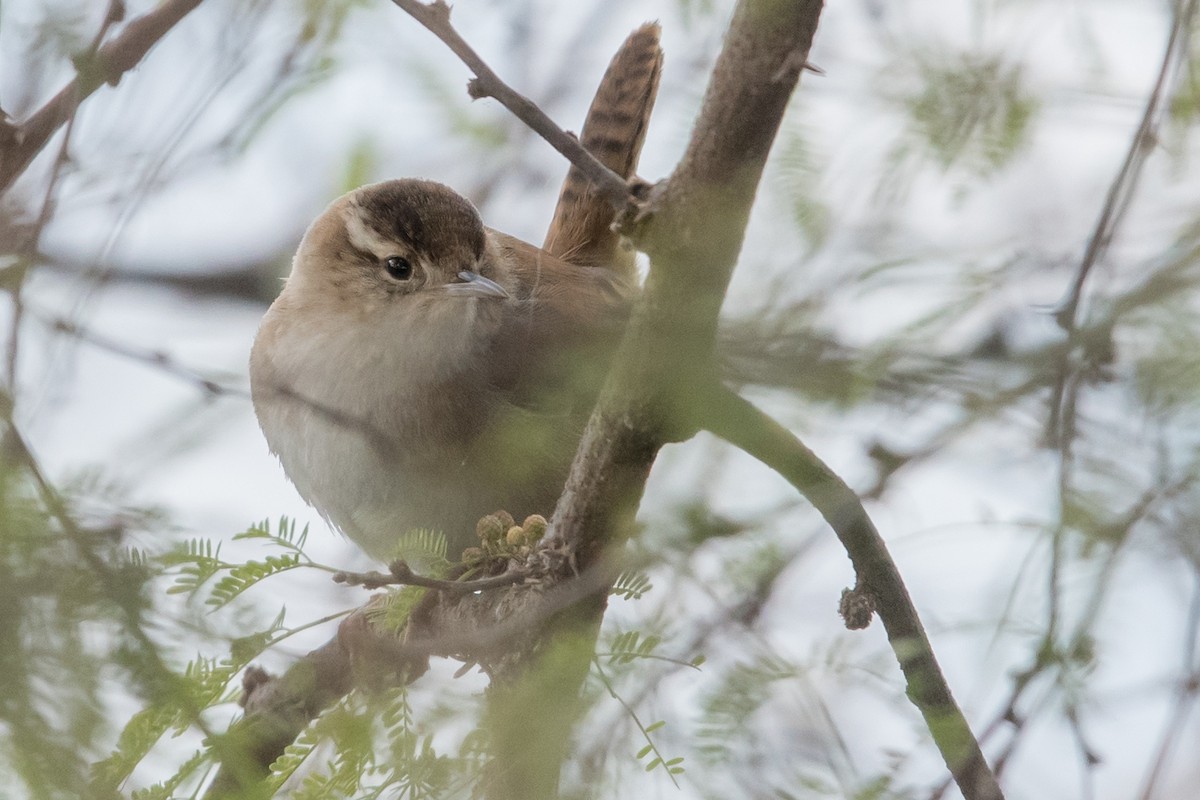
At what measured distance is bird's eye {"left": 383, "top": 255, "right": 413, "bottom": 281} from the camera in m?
4.42

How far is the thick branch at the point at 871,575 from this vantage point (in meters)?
2.22

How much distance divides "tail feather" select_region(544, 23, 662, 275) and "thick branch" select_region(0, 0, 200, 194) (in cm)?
218

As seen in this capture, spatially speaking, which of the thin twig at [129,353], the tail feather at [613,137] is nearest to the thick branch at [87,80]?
the thin twig at [129,353]

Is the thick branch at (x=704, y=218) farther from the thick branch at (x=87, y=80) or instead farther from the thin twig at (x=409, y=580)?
the thick branch at (x=87, y=80)

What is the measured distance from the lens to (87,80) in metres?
2.70

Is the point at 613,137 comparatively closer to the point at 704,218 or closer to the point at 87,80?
the point at 87,80

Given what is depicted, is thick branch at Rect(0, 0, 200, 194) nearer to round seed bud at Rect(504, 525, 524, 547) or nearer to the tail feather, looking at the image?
round seed bud at Rect(504, 525, 524, 547)

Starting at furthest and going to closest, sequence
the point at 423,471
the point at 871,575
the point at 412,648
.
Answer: the point at 423,471, the point at 871,575, the point at 412,648

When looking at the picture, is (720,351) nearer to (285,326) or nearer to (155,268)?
(285,326)

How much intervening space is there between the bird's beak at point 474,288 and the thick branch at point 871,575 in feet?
6.02

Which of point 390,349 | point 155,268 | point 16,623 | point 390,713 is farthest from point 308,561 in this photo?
point 155,268

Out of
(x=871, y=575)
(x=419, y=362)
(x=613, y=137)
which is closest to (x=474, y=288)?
(x=419, y=362)

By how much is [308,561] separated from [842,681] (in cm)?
105

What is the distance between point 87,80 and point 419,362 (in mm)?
1635
